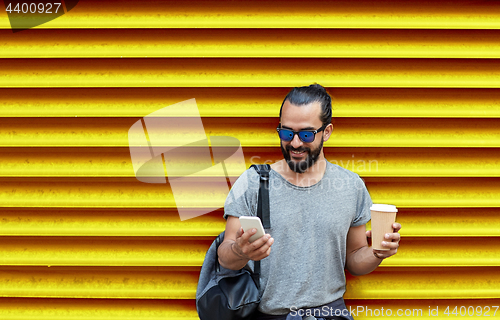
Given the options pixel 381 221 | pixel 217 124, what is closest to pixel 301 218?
pixel 381 221

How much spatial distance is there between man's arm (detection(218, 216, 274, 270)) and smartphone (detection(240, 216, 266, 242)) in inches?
0.7

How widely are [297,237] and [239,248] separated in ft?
1.36

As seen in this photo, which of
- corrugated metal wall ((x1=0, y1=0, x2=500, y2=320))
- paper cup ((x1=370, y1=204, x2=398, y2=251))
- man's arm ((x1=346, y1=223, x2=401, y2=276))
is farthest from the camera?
corrugated metal wall ((x1=0, y1=0, x2=500, y2=320))

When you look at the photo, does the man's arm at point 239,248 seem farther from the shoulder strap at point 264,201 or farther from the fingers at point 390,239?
the fingers at point 390,239

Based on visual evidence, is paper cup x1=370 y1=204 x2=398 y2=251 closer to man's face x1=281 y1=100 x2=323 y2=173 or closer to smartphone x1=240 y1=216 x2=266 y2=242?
man's face x1=281 y1=100 x2=323 y2=173

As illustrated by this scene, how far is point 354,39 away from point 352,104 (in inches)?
17.2

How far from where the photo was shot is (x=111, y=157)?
8.14ft

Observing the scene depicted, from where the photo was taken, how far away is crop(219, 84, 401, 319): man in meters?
1.97

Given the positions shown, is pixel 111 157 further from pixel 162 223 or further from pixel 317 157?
pixel 317 157

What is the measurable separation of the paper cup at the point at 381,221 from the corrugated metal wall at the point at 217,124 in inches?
28.0

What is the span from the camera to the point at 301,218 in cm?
203

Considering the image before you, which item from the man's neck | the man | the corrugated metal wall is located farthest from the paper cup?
the corrugated metal wall

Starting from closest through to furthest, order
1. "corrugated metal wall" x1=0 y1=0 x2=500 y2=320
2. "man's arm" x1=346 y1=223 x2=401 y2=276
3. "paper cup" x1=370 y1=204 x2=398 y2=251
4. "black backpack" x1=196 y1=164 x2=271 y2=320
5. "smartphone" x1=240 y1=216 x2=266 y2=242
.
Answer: "smartphone" x1=240 y1=216 x2=266 y2=242
"paper cup" x1=370 y1=204 x2=398 y2=251
"black backpack" x1=196 y1=164 x2=271 y2=320
"man's arm" x1=346 y1=223 x2=401 y2=276
"corrugated metal wall" x1=0 y1=0 x2=500 y2=320

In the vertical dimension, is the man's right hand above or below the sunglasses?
below
